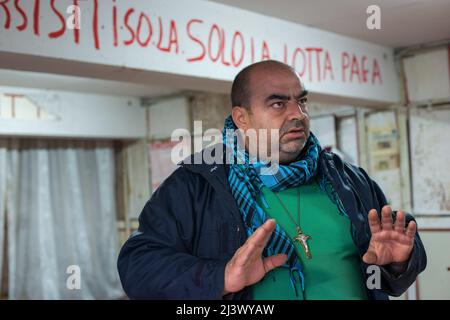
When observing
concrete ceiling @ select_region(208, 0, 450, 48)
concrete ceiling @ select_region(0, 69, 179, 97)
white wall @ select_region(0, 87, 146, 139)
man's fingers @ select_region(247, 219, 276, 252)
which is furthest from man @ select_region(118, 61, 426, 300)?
white wall @ select_region(0, 87, 146, 139)

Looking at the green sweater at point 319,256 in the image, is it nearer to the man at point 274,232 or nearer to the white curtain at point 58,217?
the man at point 274,232

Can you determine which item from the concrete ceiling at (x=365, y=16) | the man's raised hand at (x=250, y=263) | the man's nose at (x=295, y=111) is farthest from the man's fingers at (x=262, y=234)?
the concrete ceiling at (x=365, y=16)

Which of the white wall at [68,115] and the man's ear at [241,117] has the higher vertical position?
the white wall at [68,115]

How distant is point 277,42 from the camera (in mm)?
3281

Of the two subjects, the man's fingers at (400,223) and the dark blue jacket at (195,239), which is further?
the man's fingers at (400,223)

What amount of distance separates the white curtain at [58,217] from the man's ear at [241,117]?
14.4 feet

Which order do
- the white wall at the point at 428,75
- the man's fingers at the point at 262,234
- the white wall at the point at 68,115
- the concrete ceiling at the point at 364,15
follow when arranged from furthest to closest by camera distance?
the white wall at the point at 68,115 < the white wall at the point at 428,75 < the concrete ceiling at the point at 364,15 < the man's fingers at the point at 262,234

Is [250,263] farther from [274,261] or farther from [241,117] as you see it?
[241,117]

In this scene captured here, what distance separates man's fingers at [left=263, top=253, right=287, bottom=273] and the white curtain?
477cm

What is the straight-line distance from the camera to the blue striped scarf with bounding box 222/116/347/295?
139cm

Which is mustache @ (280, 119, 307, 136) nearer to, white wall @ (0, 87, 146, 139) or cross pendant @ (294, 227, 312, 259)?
cross pendant @ (294, 227, 312, 259)

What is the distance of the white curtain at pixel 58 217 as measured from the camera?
559 cm
